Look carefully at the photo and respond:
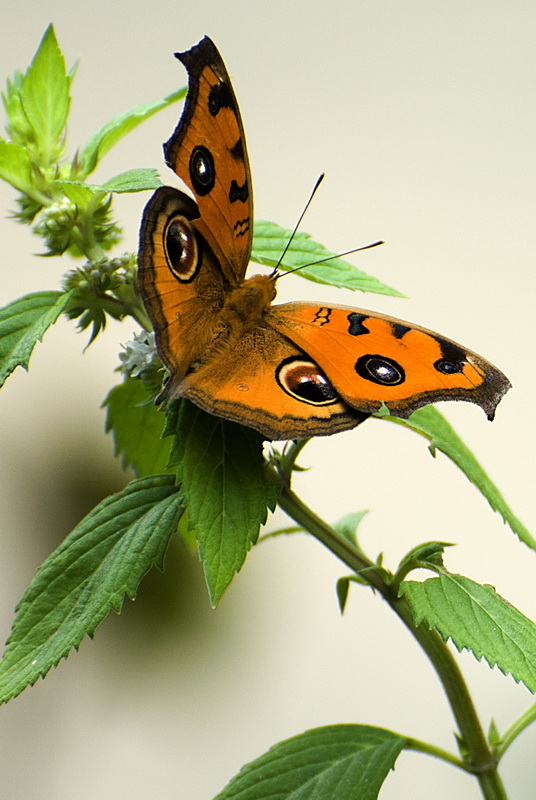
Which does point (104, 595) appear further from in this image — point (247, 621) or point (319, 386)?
point (247, 621)

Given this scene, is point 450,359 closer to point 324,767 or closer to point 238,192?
point 238,192

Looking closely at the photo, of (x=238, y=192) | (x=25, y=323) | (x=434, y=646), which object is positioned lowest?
(x=434, y=646)

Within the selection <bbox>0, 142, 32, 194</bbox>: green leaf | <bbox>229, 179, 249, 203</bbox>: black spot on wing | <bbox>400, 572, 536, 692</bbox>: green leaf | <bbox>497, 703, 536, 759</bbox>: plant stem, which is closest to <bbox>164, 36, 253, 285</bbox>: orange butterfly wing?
<bbox>229, 179, 249, 203</bbox>: black spot on wing

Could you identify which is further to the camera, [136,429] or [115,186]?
[136,429]

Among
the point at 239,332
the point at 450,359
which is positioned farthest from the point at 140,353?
the point at 450,359

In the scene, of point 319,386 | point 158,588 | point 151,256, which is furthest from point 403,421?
point 158,588

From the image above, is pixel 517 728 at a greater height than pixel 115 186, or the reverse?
pixel 115 186

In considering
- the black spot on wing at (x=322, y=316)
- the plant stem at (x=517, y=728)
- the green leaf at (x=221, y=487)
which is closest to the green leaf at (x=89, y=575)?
the green leaf at (x=221, y=487)
